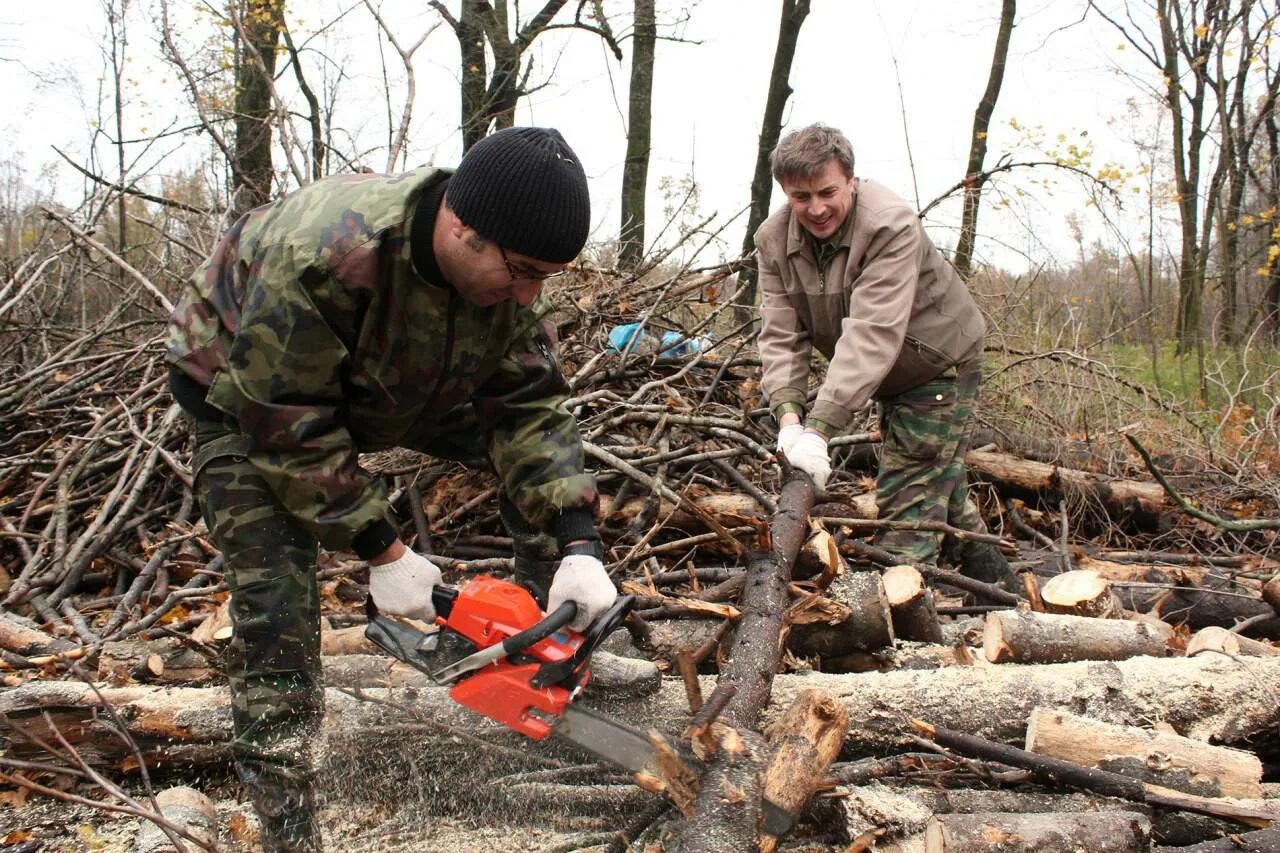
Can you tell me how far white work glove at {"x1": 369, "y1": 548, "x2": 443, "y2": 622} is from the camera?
225 centimetres

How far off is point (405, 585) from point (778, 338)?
217 cm

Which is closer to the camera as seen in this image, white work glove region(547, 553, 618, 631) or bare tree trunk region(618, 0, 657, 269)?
white work glove region(547, 553, 618, 631)

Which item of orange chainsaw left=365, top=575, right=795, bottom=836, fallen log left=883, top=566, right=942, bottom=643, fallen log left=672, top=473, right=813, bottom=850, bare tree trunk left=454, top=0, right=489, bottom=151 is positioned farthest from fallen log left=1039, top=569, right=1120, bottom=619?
bare tree trunk left=454, top=0, right=489, bottom=151

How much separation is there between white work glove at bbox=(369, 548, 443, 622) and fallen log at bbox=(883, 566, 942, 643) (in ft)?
5.51

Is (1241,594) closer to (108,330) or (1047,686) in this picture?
(1047,686)

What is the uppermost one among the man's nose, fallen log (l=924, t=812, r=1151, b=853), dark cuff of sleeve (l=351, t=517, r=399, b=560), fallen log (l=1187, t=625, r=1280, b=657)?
the man's nose

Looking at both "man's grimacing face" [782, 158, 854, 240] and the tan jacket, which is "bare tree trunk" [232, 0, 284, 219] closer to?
the tan jacket

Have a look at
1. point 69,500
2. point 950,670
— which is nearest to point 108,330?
point 69,500

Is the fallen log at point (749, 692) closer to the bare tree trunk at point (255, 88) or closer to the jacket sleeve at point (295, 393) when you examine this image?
the jacket sleeve at point (295, 393)

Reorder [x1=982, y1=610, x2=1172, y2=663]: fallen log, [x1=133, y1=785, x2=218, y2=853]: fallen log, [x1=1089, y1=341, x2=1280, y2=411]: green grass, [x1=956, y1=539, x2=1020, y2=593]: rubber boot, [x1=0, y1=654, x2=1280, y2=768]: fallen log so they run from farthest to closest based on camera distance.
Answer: [x1=1089, y1=341, x2=1280, y2=411]: green grass < [x1=956, y1=539, x2=1020, y2=593]: rubber boot < [x1=982, y1=610, x2=1172, y2=663]: fallen log < [x1=0, y1=654, x2=1280, y2=768]: fallen log < [x1=133, y1=785, x2=218, y2=853]: fallen log

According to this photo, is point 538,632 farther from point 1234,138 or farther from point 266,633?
point 1234,138

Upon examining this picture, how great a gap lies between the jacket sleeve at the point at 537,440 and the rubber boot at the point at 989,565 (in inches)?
96.3

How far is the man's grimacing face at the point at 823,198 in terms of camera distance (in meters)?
3.33

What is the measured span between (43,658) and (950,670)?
295cm
